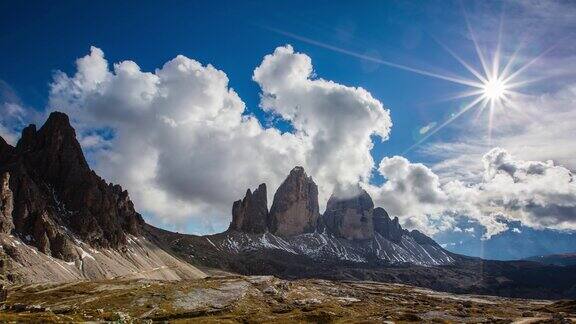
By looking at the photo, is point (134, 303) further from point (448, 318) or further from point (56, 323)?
point (448, 318)

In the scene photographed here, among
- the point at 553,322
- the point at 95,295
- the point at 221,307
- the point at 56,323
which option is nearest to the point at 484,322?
the point at 553,322

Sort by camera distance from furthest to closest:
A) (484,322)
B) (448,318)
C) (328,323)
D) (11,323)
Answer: (448,318) < (328,323) < (484,322) < (11,323)

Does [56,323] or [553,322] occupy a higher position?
[553,322]

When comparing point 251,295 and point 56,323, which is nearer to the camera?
point 56,323

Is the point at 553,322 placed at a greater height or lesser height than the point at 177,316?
greater

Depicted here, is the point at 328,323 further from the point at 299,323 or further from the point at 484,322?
the point at 484,322

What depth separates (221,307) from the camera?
16850 centimetres

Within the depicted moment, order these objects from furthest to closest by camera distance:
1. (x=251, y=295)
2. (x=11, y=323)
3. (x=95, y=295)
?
(x=251, y=295) < (x=95, y=295) < (x=11, y=323)

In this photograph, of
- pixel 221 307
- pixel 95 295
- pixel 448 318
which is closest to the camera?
pixel 448 318

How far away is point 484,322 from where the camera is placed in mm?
134750

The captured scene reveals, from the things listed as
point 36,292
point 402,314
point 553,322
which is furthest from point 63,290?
point 553,322

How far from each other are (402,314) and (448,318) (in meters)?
14.9

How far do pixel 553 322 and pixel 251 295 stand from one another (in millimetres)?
115407

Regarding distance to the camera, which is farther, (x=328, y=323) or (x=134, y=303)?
(x=134, y=303)
